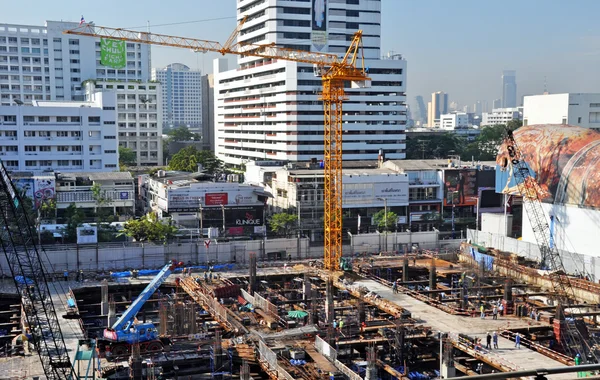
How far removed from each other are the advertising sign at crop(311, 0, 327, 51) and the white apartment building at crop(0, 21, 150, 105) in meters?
38.0

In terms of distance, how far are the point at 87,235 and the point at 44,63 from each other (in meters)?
66.6

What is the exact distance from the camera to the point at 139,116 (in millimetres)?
96500

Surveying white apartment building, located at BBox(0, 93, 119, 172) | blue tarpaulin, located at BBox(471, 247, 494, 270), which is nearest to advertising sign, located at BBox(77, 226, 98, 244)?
blue tarpaulin, located at BBox(471, 247, 494, 270)

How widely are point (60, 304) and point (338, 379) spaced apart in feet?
56.2

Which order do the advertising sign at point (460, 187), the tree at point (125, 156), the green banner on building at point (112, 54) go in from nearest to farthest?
the advertising sign at point (460, 187), the tree at point (125, 156), the green banner on building at point (112, 54)

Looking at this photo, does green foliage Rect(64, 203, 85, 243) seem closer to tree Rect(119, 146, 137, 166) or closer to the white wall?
the white wall

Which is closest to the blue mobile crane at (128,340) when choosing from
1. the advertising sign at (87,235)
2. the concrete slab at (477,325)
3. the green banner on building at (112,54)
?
the concrete slab at (477,325)

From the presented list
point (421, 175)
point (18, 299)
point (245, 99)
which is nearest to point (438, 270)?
point (421, 175)

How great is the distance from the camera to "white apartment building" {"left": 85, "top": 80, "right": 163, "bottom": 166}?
95125 millimetres

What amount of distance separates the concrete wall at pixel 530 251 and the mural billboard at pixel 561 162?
325 cm

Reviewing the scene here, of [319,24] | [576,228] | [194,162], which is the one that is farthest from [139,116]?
[576,228]

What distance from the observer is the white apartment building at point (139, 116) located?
95.1 metres

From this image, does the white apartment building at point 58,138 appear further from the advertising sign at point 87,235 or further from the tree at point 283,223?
the tree at point 283,223

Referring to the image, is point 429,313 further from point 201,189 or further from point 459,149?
point 459,149
